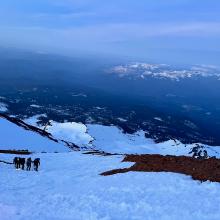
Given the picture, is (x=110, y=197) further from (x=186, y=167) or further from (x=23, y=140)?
(x=23, y=140)

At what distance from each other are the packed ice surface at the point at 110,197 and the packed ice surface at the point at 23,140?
4935 cm

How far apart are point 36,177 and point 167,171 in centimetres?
1080

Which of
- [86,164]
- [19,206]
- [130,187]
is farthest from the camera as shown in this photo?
[86,164]

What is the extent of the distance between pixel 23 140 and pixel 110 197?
6536 cm

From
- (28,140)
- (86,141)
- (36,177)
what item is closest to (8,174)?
(36,177)

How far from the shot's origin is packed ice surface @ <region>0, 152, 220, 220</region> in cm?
2283

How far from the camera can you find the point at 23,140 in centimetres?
8950

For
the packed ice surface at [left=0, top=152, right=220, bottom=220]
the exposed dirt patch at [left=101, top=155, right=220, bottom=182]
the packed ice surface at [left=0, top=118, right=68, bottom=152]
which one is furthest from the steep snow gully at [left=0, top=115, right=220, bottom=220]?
the packed ice surface at [left=0, top=118, right=68, bottom=152]

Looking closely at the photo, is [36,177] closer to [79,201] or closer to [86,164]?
[86,164]

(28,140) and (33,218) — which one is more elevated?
(33,218)

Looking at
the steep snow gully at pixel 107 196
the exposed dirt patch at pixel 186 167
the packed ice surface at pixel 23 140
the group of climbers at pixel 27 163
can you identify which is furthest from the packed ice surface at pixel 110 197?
the packed ice surface at pixel 23 140

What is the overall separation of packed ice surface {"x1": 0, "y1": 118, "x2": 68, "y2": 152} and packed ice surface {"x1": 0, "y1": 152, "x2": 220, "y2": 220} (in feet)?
162

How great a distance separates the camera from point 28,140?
296ft

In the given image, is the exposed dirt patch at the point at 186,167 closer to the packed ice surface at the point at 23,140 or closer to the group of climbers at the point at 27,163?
the group of climbers at the point at 27,163
